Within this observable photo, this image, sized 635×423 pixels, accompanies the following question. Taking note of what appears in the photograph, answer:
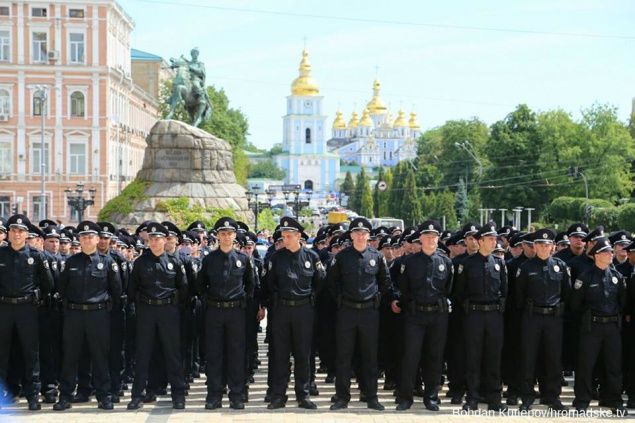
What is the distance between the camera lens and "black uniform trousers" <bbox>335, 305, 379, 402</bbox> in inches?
445

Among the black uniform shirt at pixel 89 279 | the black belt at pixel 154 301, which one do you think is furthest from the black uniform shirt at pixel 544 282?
the black uniform shirt at pixel 89 279

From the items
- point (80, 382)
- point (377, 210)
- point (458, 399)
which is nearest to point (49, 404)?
point (80, 382)

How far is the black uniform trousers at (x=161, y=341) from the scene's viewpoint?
1118 centimetres

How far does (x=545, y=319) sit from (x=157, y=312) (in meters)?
4.42

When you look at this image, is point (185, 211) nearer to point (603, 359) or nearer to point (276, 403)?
point (276, 403)

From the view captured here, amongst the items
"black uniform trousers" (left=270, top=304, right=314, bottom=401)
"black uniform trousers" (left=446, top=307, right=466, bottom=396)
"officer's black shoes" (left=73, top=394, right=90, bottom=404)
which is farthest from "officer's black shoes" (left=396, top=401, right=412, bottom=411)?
"officer's black shoes" (left=73, top=394, right=90, bottom=404)

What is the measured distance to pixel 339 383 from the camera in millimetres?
11344

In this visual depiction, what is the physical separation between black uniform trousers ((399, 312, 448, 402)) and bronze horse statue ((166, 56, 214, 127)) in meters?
23.1

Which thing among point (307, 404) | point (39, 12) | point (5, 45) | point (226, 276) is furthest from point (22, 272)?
point (5, 45)

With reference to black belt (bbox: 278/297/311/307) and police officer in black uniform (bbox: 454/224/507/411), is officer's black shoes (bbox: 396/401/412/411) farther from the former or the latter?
black belt (bbox: 278/297/311/307)

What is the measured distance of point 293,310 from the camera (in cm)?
1138

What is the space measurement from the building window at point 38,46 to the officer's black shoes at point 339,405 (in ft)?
168

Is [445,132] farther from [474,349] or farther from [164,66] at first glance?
[474,349]

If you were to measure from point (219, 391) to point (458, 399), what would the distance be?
281cm
